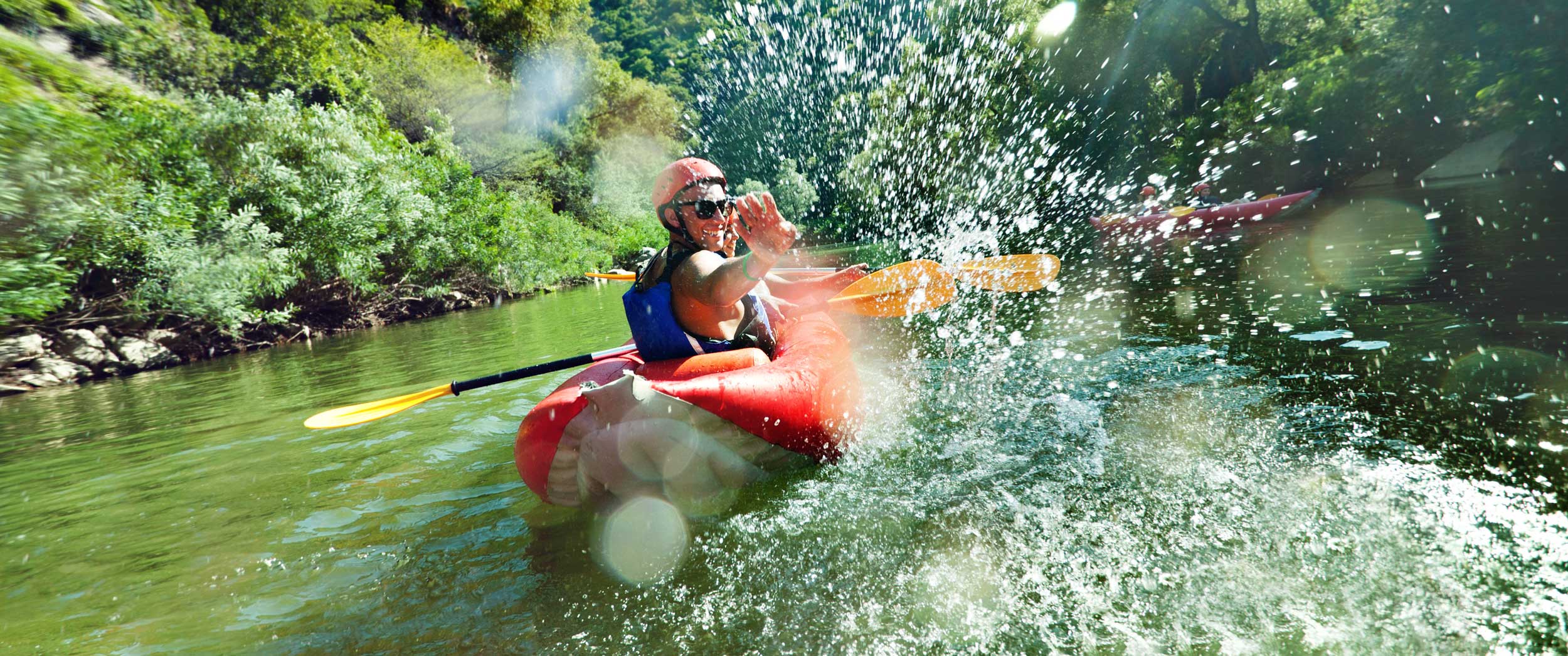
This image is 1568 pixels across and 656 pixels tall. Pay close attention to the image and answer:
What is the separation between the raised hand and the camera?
8.92 ft

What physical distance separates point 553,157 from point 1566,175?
43588mm

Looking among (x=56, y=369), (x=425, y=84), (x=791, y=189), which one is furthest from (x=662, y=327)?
(x=791, y=189)

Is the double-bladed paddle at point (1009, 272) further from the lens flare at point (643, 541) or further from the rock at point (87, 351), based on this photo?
the rock at point (87, 351)

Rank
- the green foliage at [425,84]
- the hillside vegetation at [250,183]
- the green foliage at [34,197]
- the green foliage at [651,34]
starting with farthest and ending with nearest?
the green foliage at [651,34] < the green foliage at [425,84] < the hillside vegetation at [250,183] < the green foliage at [34,197]

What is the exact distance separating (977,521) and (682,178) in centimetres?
218

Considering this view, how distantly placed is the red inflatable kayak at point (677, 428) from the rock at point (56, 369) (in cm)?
1239

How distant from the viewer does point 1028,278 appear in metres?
6.68

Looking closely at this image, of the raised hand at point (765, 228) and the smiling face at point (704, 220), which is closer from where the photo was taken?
the raised hand at point (765, 228)

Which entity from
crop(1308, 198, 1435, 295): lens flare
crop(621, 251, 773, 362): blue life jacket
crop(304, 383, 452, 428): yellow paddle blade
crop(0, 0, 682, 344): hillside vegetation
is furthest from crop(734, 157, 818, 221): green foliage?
crop(621, 251, 773, 362): blue life jacket

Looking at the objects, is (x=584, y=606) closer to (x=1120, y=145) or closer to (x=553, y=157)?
(x=1120, y=145)

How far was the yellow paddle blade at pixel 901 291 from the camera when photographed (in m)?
5.70

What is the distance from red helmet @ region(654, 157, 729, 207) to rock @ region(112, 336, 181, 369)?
12994 mm

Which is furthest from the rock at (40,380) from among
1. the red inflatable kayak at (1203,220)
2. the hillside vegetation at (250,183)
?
the red inflatable kayak at (1203,220)

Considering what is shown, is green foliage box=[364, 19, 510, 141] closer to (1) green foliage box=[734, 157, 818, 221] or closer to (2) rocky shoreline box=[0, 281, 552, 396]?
(1) green foliage box=[734, 157, 818, 221]
